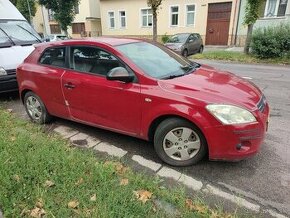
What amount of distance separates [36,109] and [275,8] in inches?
766

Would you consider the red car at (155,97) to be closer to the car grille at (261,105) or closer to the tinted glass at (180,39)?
the car grille at (261,105)

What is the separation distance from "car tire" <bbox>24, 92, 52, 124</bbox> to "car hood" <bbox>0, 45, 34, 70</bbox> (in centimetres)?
171

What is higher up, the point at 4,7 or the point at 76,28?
the point at 4,7

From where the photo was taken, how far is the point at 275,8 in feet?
64.1

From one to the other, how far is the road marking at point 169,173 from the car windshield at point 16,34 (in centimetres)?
557

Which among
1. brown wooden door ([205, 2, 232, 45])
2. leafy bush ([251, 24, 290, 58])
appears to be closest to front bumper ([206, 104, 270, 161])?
leafy bush ([251, 24, 290, 58])

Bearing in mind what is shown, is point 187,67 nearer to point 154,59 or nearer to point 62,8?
point 154,59

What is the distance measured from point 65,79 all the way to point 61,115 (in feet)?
2.38

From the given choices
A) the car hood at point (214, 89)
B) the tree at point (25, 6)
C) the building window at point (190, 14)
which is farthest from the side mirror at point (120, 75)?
the tree at point (25, 6)

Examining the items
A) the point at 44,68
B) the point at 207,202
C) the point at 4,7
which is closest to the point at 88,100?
the point at 44,68

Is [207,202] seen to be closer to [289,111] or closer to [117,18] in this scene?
[289,111]

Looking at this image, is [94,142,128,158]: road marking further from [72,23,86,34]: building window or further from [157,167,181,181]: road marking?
[72,23,86,34]: building window

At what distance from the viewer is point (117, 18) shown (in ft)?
97.0

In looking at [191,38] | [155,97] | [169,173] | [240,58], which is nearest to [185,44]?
[191,38]
